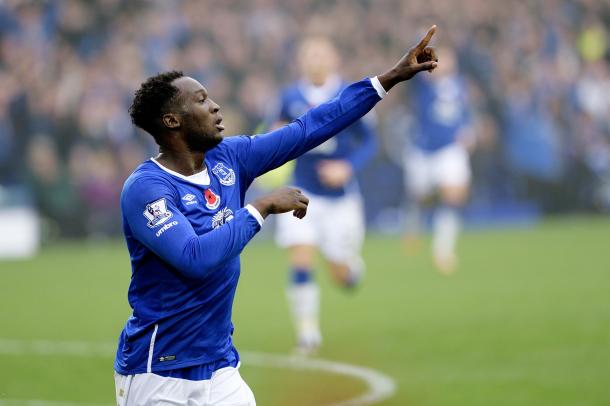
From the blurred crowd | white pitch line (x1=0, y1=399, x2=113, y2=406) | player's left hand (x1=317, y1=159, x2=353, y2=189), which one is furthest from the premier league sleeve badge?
the blurred crowd

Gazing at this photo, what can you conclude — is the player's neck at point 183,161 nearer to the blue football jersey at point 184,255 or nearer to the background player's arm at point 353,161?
the blue football jersey at point 184,255

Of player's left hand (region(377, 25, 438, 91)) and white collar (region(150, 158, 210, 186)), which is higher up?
Answer: player's left hand (region(377, 25, 438, 91))

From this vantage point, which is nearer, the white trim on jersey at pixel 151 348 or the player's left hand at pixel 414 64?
the white trim on jersey at pixel 151 348

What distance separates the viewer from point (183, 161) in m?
5.49

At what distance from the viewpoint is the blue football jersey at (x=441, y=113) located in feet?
59.7

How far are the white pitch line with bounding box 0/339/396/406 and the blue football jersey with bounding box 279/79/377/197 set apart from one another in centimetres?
195

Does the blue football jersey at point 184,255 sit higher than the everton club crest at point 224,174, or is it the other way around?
the everton club crest at point 224,174

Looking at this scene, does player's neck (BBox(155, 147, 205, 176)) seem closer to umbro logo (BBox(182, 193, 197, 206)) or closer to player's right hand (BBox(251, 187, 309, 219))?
umbro logo (BBox(182, 193, 197, 206))

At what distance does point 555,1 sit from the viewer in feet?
90.7

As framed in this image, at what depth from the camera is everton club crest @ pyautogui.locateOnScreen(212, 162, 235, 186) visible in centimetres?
556

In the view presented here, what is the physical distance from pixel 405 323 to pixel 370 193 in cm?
1122

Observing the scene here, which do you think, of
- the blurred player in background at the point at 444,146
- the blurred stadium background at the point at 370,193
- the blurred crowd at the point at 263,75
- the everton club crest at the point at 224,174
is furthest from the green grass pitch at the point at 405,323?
the everton club crest at the point at 224,174

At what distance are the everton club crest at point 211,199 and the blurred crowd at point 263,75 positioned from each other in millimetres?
12961

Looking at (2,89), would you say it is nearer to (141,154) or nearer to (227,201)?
(141,154)
